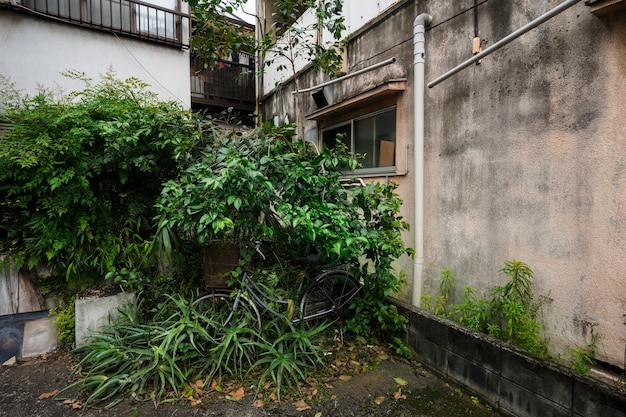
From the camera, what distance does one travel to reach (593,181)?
8.90 ft

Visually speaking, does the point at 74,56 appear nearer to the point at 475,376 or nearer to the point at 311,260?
the point at 311,260

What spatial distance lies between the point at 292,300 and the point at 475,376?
1.99 m

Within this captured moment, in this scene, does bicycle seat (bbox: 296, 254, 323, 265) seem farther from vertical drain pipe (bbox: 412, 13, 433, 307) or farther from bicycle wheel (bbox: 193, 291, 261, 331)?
vertical drain pipe (bbox: 412, 13, 433, 307)

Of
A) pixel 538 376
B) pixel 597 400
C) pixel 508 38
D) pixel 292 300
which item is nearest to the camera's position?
pixel 597 400

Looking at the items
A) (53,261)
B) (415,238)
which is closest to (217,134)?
(53,261)

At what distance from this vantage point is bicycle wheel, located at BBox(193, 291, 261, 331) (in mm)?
3600

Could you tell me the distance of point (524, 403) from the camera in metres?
2.66

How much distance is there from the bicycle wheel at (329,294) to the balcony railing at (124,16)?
269 inches

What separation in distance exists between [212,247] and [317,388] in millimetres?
1829

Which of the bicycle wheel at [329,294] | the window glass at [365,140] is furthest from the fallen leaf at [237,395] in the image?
the window glass at [365,140]

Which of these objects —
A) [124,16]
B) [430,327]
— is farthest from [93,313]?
[124,16]

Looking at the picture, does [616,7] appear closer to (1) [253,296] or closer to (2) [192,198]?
(2) [192,198]

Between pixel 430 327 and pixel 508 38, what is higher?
pixel 508 38

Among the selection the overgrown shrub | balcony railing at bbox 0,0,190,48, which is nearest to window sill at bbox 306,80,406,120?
the overgrown shrub
